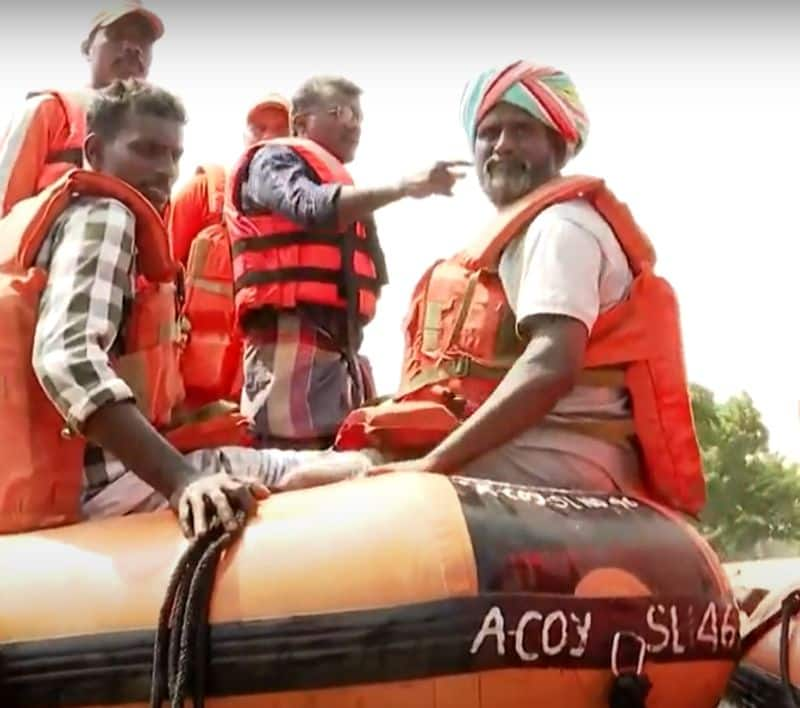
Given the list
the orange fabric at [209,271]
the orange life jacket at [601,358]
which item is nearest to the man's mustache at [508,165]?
the orange life jacket at [601,358]

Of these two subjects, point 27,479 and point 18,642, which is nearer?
point 18,642

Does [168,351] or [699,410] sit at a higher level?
[168,351]

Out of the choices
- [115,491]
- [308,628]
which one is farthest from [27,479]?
[308,628]

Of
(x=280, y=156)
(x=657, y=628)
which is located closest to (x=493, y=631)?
(x=657, y=628)

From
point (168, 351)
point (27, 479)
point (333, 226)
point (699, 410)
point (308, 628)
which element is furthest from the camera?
point (699, 410)

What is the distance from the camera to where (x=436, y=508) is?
2.40 m

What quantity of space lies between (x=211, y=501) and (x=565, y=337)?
0.75 metres

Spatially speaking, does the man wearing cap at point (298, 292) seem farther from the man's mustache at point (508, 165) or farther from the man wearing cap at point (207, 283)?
the man's mustache at point (508, 165)

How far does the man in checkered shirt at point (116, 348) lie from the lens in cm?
255

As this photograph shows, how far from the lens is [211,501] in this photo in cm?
250

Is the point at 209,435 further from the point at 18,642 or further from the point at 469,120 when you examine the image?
the point at 469,120

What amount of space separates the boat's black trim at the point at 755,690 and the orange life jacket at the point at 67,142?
7.77 ft

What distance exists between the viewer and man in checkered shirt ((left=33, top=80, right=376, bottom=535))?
8.38 ft

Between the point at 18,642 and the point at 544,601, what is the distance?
35.4 inches
